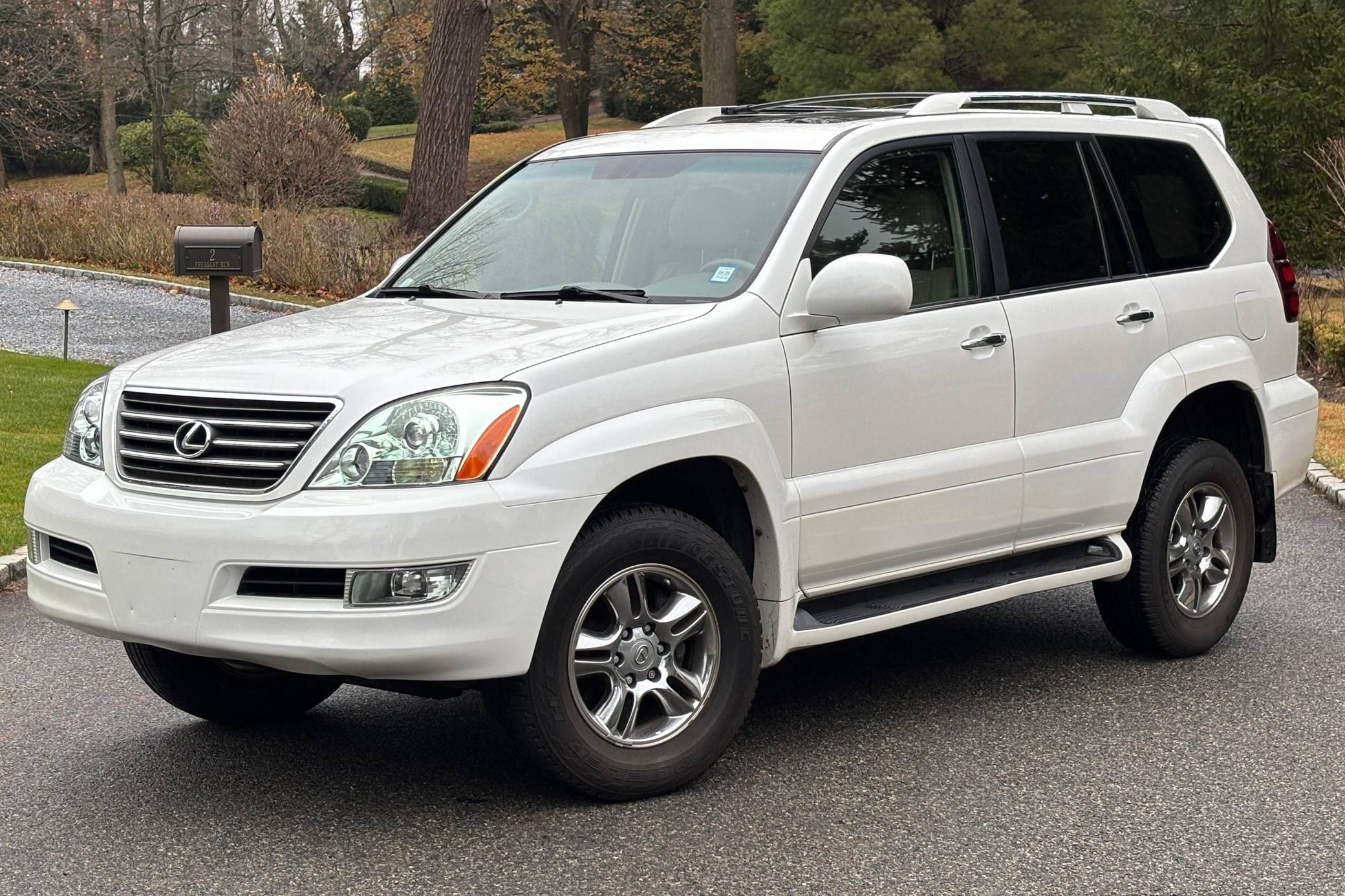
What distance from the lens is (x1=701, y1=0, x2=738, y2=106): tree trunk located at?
29.9 metres

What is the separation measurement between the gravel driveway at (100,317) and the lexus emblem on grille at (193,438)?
11.8 metres

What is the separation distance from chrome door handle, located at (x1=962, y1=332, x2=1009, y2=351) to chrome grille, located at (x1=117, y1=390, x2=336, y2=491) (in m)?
2.28

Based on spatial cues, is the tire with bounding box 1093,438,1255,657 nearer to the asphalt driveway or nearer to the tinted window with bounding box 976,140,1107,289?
the asphalt driveway

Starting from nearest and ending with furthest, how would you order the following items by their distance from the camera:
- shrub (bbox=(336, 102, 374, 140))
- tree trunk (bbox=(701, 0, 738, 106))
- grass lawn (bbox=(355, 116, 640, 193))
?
tree trunk (bbox=(701, 0, 738, 106))
grass lawn (bbox=(355, 116, 640, 193))
shrub (bbox=(336, 102, 374, 140))

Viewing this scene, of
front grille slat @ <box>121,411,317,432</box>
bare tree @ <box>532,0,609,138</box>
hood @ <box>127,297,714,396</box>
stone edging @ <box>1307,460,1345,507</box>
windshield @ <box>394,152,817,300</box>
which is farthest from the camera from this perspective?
bare tree @ <box>532,0,609,138</box>

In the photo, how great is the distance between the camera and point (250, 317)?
19500 millimetres

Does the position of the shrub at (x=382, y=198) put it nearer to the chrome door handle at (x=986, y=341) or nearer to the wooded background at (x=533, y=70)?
the wooded background at (x=533, y=70)

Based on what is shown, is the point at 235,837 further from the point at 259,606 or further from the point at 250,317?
the point at 250,317

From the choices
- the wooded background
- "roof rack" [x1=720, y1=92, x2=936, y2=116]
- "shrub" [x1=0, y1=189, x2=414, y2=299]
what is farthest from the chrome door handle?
"shrub" [x1=0, y1=189, x2=414, y2=299]

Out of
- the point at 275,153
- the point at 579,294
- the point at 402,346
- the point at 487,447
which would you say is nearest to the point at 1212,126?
the point at 579,294

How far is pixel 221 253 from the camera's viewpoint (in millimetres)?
9211

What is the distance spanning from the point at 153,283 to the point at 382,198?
77.6 feet

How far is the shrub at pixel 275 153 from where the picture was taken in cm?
2881

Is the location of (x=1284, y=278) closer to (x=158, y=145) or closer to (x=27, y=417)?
(x=27, y=417)
